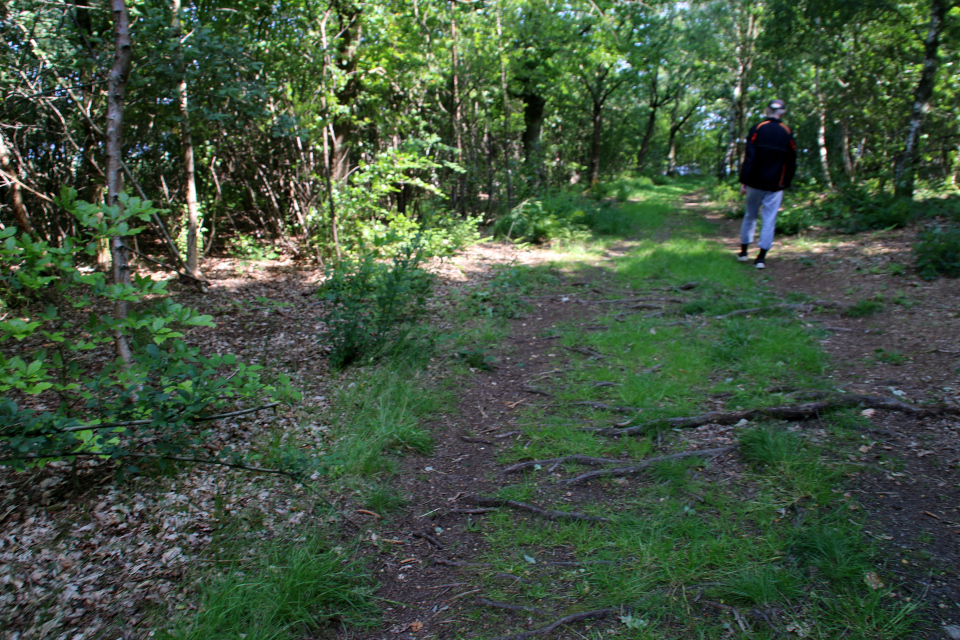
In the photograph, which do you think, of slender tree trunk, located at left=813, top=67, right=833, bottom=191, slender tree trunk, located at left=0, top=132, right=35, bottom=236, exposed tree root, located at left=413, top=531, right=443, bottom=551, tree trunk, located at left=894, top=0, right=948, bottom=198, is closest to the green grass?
exposed tree root, located at left=413, top=531, right=443, bottom=551

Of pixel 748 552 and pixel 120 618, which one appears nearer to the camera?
pixel 120 618

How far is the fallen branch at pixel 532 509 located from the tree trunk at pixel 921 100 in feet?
30.4

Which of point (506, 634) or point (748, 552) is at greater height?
point (748, 552)

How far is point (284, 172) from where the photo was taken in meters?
8.17

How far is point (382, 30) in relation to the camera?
7.65m

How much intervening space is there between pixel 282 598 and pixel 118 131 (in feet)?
10.0

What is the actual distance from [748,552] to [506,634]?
1.12 meters

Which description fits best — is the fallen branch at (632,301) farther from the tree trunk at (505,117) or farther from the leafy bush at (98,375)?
the tree trunk at (505,117)

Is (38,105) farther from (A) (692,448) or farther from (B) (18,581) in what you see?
(A) (692,448)

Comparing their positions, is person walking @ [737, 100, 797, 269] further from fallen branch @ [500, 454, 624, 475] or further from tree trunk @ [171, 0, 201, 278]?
tree trunk @ [171, 0, 201, 278]

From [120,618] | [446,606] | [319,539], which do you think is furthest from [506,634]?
[120,618]

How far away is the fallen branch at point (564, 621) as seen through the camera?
2.17 meters

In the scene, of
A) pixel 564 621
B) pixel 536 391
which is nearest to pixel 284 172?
pixel 536 391

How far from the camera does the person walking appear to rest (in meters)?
7.49
